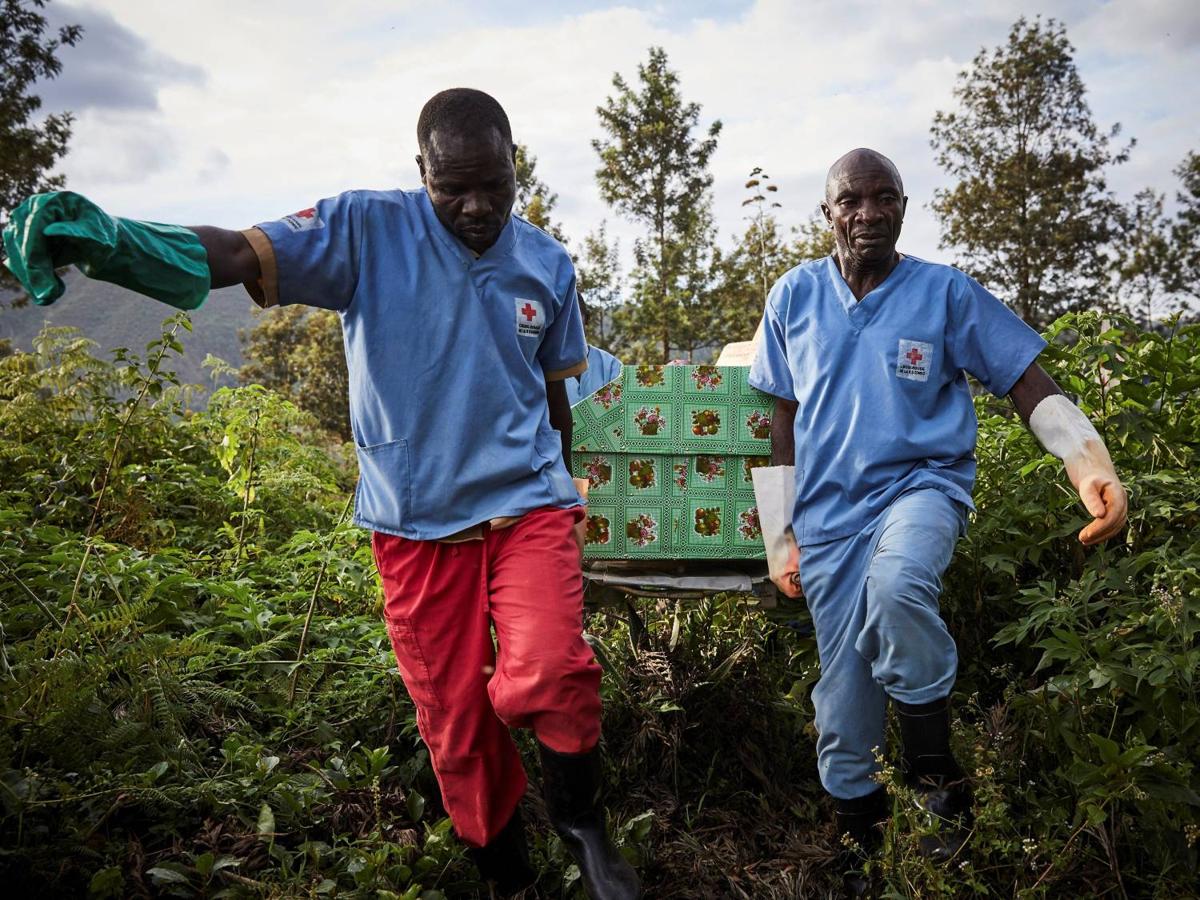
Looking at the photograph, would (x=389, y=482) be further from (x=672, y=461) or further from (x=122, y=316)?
(x=122, y=316)

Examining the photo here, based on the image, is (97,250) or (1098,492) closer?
(97,250)

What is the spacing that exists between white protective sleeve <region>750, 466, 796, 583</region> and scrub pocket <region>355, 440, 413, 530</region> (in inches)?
45.0

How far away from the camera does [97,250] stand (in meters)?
1.81

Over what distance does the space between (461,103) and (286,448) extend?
261 cm

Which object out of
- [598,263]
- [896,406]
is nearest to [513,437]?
[896,406]

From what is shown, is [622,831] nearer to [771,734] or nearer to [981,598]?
[771,734]

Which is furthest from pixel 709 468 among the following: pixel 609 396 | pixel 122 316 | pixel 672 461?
pixel 122 316

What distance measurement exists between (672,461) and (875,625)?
3.02 feet

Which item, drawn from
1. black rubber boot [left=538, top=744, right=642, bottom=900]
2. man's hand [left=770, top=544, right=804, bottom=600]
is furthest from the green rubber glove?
man's hand [left=770, top=544, right=804, bottom=600]

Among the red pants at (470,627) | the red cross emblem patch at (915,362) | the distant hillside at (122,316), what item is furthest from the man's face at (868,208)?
the distant hillside at (122,316)

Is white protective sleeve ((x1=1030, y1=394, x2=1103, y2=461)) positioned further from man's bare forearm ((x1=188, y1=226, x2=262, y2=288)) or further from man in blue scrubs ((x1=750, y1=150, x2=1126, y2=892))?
man's bare forearm ((x1=188, y1=226, x2=262, y2=288))

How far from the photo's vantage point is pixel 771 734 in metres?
3.28

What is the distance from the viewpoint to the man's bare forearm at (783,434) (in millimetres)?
3055

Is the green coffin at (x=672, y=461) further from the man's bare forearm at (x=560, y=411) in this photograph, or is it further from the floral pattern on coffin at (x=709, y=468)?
the man's bare forearm at (x=560, y=411)
